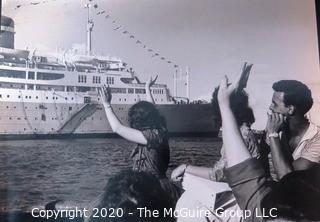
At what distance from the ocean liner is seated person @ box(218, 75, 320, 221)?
139 millimetres

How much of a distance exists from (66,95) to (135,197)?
0.46 meters

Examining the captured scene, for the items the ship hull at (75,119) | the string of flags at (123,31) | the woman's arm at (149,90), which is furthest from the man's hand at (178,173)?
the string of flags at (123,31)

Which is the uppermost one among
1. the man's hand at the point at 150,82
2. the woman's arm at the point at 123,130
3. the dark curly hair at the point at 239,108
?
the man's hand at the point at 150,82

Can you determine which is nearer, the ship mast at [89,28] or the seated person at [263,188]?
the seated person at [263,188]

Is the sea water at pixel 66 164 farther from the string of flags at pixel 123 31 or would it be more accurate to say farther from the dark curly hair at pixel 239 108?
the string of flags at pixel 123 31

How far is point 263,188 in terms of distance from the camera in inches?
58.8

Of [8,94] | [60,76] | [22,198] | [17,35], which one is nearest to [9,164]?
[22,198]

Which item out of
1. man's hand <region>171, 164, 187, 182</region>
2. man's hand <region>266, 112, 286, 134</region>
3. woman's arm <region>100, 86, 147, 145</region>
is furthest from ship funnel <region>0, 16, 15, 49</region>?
man's hand <region>266, 112, 286, 134</region>

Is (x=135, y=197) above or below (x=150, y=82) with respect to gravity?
below

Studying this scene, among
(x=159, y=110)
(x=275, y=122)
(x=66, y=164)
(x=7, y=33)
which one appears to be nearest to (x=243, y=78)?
(x=275, y=122)

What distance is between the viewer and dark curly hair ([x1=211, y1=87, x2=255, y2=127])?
1557 millimetres

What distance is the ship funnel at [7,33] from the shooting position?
1604mm

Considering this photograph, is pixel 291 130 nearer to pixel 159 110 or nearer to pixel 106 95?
pixel 159 110

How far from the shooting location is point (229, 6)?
1.67 meters
